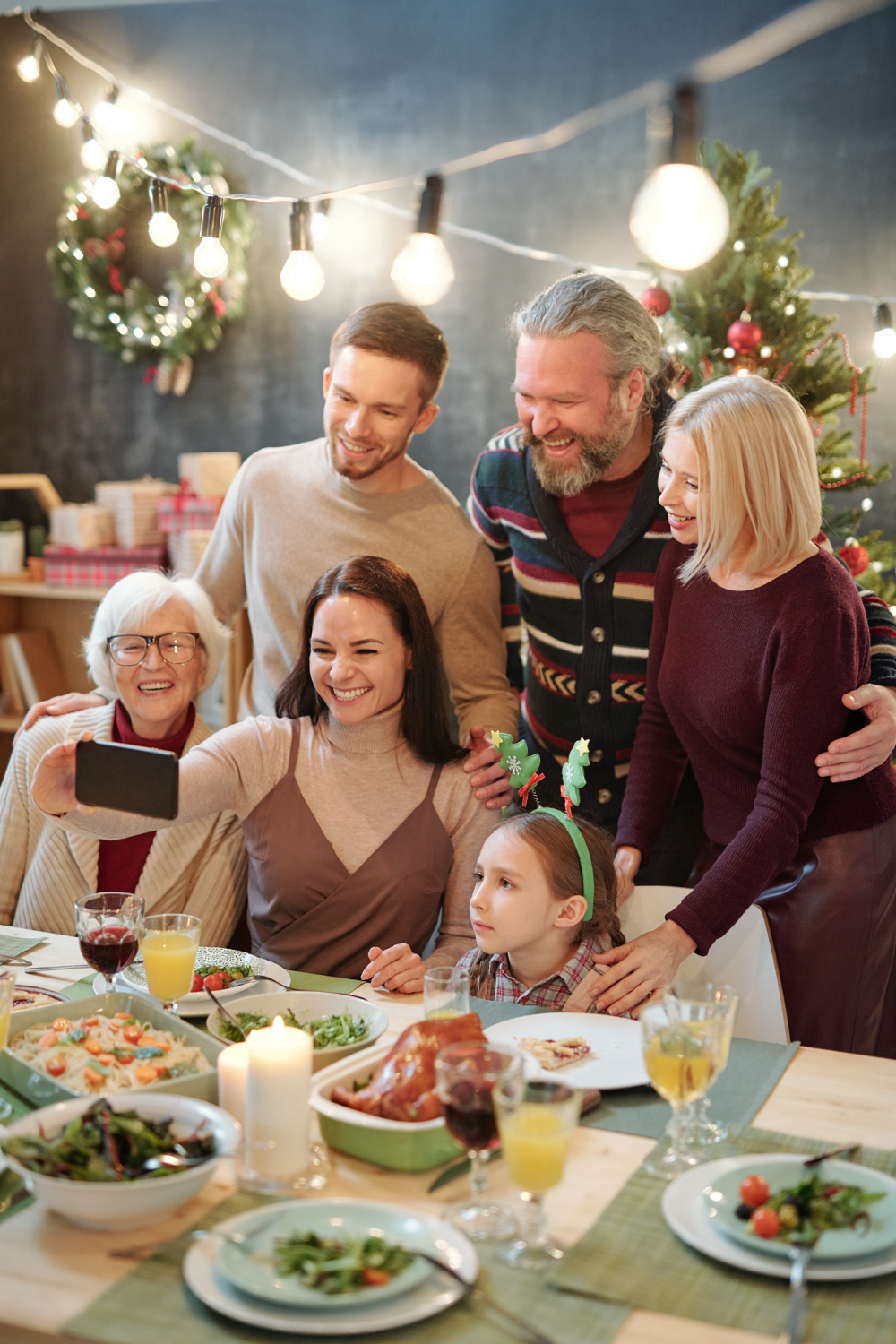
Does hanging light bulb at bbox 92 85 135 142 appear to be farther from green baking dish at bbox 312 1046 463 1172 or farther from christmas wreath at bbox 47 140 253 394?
green baking dish at bbox 312 1046 463 1172

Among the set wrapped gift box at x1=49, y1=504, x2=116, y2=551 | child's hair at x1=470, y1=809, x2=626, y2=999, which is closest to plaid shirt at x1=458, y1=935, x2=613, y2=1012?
child's hair at x1=470, y1=809, x2=626, y2=999

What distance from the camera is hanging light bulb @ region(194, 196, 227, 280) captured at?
2.73 meters

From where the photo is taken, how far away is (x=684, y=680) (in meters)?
2.25

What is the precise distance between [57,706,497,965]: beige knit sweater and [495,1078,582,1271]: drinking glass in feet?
3.31

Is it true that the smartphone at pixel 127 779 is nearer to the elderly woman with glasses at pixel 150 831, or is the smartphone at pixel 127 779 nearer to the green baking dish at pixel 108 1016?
the green baking dish at pixel 108 1016

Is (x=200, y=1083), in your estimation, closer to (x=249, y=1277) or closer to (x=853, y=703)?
(x=249, y=1277)

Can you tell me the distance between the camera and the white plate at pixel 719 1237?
1186mm

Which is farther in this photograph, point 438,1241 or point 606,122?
A: point 606,122

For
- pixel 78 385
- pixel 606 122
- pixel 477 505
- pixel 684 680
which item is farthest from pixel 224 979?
pixel 78 385

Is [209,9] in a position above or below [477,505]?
above

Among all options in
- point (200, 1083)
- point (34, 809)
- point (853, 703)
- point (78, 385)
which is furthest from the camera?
point (78, 385)

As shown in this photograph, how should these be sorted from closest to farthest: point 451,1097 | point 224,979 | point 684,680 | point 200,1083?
point 451,1097
point 200,1083
point 224,979
point 684,680

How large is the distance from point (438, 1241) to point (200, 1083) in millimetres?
410

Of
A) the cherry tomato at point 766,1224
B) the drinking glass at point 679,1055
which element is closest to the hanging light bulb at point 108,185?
the drinking glass at point 679,1055
